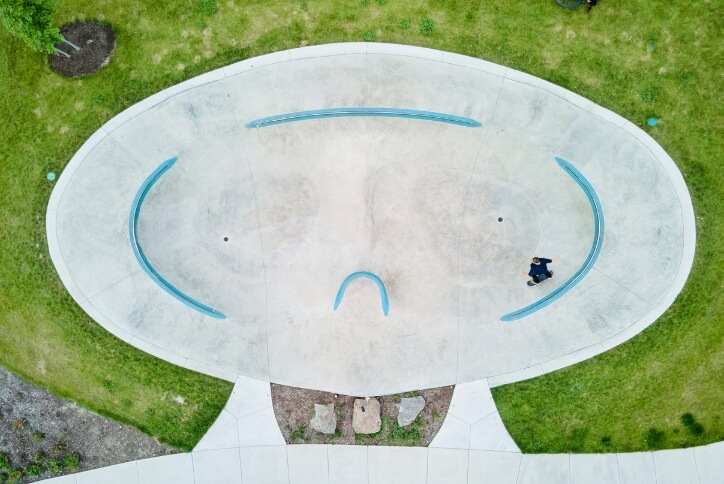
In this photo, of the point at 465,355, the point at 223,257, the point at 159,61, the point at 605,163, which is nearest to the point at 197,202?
the point at 223,257

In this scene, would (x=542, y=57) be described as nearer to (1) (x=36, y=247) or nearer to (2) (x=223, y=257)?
(2) (x=223, y=257)

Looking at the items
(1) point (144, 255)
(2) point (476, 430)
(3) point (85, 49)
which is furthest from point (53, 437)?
(2) point (476, 430)

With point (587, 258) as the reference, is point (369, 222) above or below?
above

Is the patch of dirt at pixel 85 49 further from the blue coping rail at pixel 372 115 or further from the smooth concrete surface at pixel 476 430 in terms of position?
the smooth concrete surface at pixel 476 430

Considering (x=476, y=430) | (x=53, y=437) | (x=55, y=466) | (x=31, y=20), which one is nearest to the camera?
(x=31, y=20)

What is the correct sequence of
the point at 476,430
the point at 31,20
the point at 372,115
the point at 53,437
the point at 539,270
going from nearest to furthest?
the point at 31,20 → the point at 539,270 → the point at 476,430 → the point at 372,115 → the point at 53,437

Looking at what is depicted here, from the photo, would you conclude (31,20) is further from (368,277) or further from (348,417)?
(348,417)

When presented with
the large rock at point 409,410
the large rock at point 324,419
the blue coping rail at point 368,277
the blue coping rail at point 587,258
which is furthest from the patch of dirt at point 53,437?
the blue coping rail at point 587,258
